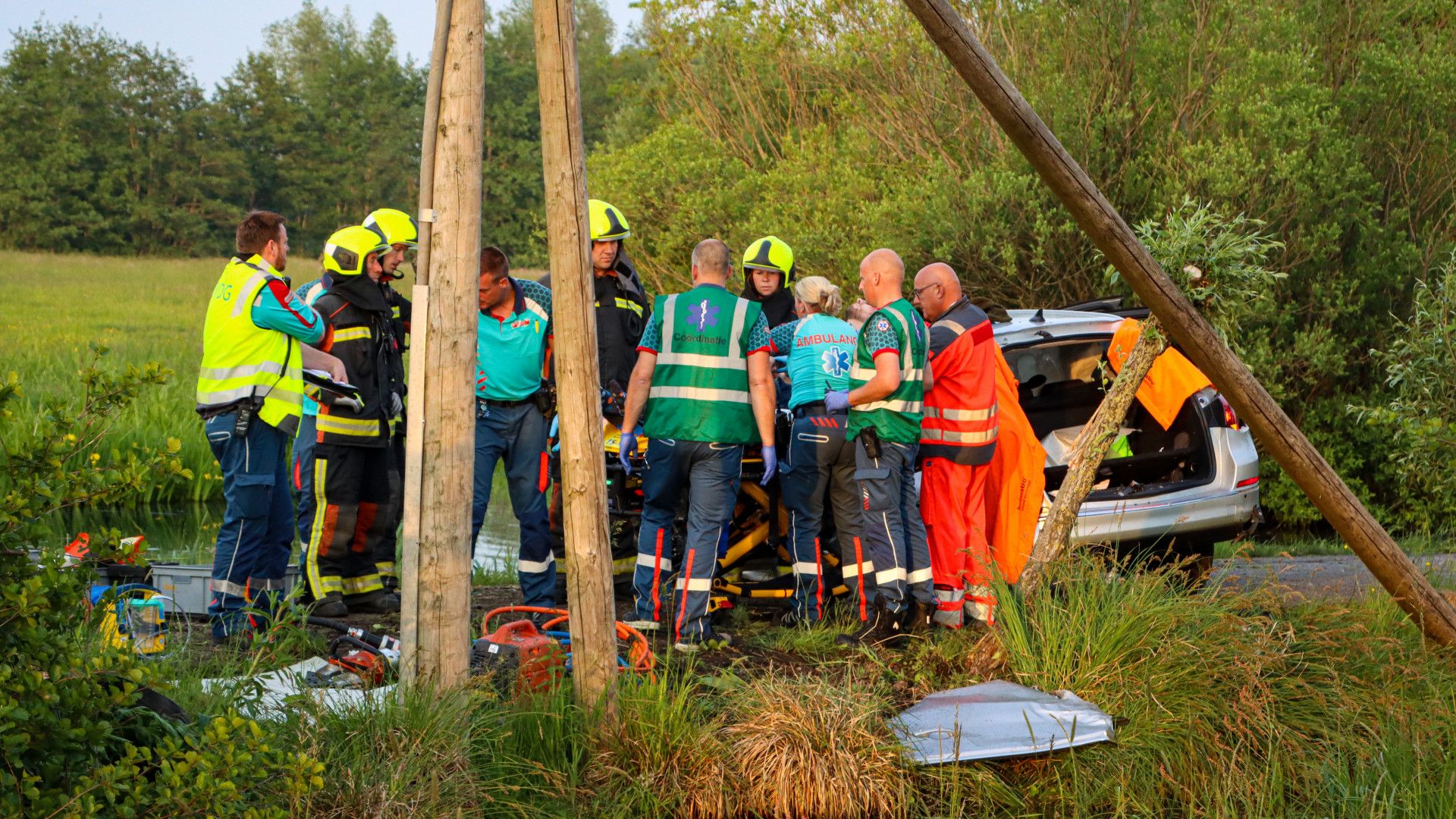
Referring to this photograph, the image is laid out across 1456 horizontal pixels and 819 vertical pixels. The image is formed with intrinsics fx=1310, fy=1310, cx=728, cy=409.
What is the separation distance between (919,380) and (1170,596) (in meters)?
1.61

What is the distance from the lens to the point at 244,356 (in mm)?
6219

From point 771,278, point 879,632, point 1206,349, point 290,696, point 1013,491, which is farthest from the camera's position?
point 771,278

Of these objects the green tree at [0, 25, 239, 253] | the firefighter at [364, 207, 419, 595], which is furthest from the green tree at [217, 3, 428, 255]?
the firefighter at [364, 207, 419, 595]

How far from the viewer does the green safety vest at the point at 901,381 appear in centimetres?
611

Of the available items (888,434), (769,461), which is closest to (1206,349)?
(888,434)

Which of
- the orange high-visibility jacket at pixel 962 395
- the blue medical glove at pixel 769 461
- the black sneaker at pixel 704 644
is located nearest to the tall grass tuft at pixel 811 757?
the black sneaker at pixel 704 644

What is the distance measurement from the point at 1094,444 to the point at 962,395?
2.50ft

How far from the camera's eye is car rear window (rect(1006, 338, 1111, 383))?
777 centimetres

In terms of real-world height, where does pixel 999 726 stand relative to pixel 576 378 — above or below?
below

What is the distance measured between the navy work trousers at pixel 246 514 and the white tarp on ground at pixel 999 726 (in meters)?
3.14

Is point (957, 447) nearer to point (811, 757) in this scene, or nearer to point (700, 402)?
point (700, 402)

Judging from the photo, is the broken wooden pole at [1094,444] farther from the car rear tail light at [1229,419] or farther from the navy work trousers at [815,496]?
the car rear tail light at [1229,419]

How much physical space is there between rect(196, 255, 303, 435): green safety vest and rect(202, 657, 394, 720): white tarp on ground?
206cm

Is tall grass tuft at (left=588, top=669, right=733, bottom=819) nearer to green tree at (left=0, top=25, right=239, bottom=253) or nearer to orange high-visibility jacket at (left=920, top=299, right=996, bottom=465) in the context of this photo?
orange high-visibility jacket at (left=920, top=299, right=996, bottom=465)
